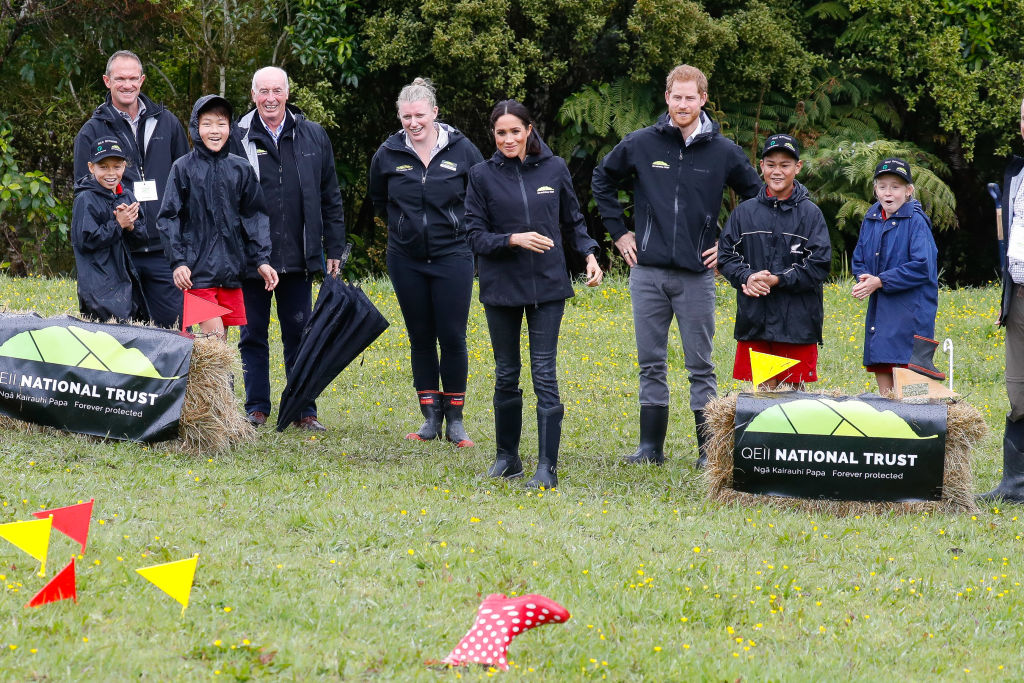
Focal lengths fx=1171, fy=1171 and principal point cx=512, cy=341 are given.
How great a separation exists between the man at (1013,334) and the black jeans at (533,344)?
232 centimetres

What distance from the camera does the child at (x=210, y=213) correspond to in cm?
692

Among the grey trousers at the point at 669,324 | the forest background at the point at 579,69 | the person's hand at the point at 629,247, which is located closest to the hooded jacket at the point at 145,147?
the person's hand at the point at 629,247

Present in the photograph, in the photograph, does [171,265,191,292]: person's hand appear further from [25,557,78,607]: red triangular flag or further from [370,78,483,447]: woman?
[25,557,78,607]: red triangular flag

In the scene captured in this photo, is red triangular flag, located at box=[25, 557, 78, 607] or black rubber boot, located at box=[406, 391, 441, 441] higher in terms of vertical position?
red triangular flag, located at box=[25, 557, 78, 607]

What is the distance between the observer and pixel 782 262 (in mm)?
6445

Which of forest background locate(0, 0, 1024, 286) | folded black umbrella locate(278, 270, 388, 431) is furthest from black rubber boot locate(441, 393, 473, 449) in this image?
forest background locate(0, 0, 1024, 286)

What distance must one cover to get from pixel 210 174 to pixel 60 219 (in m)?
9.08

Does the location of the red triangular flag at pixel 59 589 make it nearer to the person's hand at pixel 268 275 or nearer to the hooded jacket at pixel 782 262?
the person's hand at pixel 268 275

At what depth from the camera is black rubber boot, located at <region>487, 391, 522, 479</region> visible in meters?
6.32

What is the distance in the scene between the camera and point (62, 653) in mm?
3750

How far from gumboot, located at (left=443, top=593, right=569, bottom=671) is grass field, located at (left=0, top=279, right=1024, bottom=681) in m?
0.08

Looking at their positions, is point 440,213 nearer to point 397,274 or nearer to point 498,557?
point 397,274

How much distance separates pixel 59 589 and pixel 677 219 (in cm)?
386

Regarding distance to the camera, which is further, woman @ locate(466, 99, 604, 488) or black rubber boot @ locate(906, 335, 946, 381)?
black rubber boot @ locate(906, 335, 946, 381)
